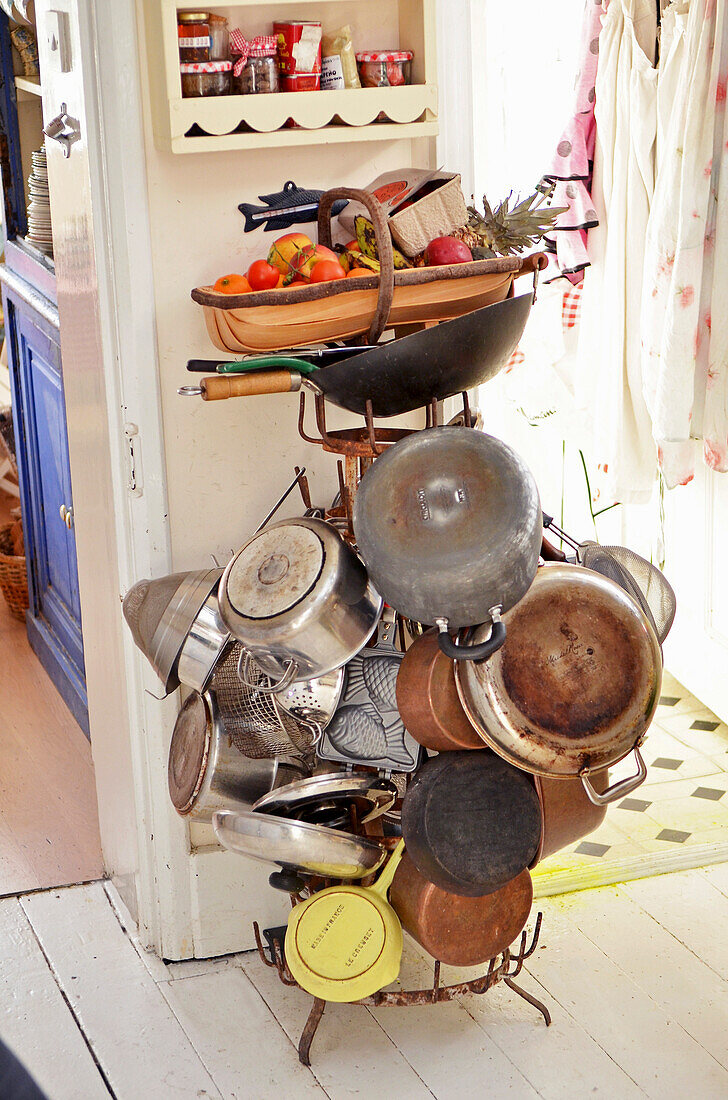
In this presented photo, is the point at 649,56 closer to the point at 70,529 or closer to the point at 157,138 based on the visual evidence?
the point at 157,138

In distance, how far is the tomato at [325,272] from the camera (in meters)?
1.78

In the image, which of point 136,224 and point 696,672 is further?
point 696,672

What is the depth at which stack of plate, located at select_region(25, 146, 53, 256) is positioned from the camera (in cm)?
321

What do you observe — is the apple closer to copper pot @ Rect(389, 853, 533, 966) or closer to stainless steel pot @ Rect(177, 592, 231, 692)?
stainless steel pot @ Rect(177, 592, 231, 692)

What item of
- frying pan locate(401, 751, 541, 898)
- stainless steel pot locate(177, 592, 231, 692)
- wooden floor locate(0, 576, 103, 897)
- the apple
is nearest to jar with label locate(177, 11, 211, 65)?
the apple

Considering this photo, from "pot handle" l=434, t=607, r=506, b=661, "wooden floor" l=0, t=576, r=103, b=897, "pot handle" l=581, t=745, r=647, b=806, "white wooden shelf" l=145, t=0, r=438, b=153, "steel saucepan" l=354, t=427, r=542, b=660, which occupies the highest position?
"white wooden shelf" l=145, t=0, r=438, b=153

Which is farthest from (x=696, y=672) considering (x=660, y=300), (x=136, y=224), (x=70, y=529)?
(x=136, y=224)

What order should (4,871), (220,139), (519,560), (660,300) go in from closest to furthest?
(519,560) < (220,139) < (4,871) < (660,300)

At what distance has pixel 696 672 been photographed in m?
3.36

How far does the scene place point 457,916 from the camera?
1889 millimetres

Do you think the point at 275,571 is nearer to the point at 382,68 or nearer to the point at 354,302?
the point at 354,302

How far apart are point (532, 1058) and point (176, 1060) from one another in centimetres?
59

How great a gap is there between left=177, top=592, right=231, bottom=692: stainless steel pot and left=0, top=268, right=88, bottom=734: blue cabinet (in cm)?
122

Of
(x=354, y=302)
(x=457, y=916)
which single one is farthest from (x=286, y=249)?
(x=457, y=916)
